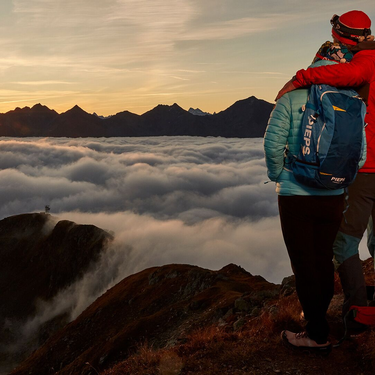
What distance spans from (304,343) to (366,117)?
10.9ft

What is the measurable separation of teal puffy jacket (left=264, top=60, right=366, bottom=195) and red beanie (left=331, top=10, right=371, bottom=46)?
505 millimetres

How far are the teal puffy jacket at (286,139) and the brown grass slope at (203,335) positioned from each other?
2.55 m

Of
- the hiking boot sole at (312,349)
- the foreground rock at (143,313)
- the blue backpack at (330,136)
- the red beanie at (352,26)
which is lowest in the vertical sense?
the foreground rock at (143,313)

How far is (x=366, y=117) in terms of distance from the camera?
17.2ft

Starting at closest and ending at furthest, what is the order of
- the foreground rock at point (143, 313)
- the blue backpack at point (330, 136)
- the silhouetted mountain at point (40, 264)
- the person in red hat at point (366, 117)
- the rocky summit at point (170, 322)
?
the blue backpack at point (330, 136), the person in red hat at point (366, 117), the rocky summit at point (170, 322), the foreground rock at point (143, 313), the silhouetted mountain at point (40, 264)

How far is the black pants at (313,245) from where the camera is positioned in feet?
15.6

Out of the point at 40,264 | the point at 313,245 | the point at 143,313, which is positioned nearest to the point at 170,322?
the point at 143,313

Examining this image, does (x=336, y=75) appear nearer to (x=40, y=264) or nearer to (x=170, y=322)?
(x=170, y=322)

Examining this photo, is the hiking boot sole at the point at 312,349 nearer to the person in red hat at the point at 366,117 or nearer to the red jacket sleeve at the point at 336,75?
the person in red hat at the point at 366,117

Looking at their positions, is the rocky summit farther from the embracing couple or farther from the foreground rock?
the embracing couple

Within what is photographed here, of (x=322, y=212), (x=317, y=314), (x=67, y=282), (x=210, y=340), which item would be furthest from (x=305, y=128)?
(x=67, y=282)

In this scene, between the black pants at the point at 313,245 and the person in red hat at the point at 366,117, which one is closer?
the person in red hat at the point at 366,117

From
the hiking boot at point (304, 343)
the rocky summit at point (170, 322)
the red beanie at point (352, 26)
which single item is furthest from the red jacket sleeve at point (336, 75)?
the rocky summit at point (170, 322)

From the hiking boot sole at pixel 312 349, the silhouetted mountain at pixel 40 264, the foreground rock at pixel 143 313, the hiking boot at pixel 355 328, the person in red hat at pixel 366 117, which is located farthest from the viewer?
the silhouetted mountain at pixel 40 264
